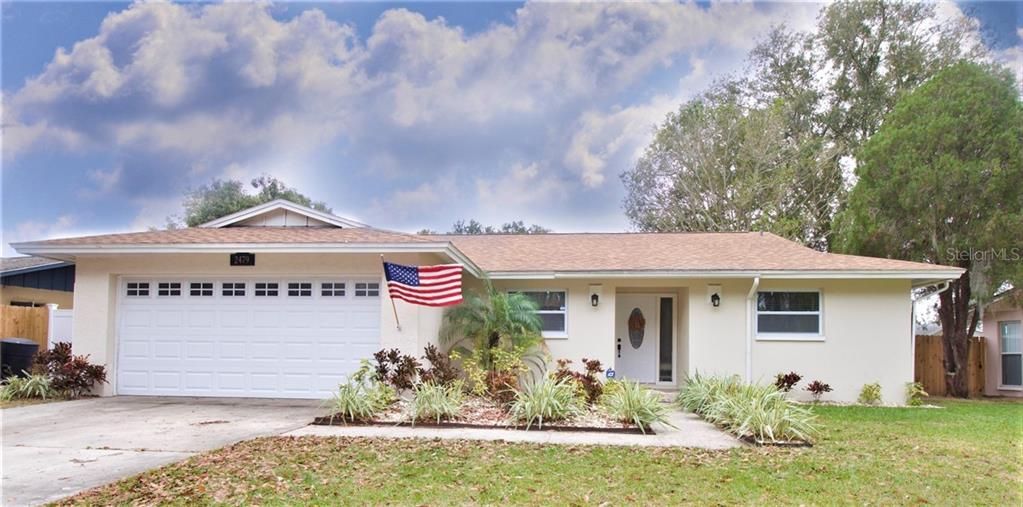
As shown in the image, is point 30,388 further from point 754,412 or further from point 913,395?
point 913,395

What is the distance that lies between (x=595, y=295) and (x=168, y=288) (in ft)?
25.1

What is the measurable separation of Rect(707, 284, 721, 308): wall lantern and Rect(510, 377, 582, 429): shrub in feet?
16.0

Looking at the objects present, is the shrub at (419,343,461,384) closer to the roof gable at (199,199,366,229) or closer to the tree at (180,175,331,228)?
the roof gable at (199,199,366,229)

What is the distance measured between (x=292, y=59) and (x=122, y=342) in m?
10.9

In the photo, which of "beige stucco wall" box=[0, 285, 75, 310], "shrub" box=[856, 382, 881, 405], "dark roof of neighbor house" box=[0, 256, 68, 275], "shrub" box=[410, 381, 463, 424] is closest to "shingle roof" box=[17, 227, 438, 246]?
"shrub" box=[410, 381, 463, 424]

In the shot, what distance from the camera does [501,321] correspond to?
11781 mm

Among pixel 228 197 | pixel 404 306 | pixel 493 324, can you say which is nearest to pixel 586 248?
pixel 493 324

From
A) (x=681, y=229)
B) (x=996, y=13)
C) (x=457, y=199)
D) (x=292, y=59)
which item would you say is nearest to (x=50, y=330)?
(x=292, y=59)

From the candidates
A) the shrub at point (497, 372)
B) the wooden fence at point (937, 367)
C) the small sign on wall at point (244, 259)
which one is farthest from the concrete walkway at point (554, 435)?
the wooden fence at point (937, 367)

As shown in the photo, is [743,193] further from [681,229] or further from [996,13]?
[996,13]

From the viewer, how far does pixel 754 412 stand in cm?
789

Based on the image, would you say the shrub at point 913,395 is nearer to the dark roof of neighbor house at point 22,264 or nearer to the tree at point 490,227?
the dark roof of neighbor house at point 22,264

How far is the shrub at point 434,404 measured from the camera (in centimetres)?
862

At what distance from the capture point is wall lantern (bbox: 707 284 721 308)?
12859mm
